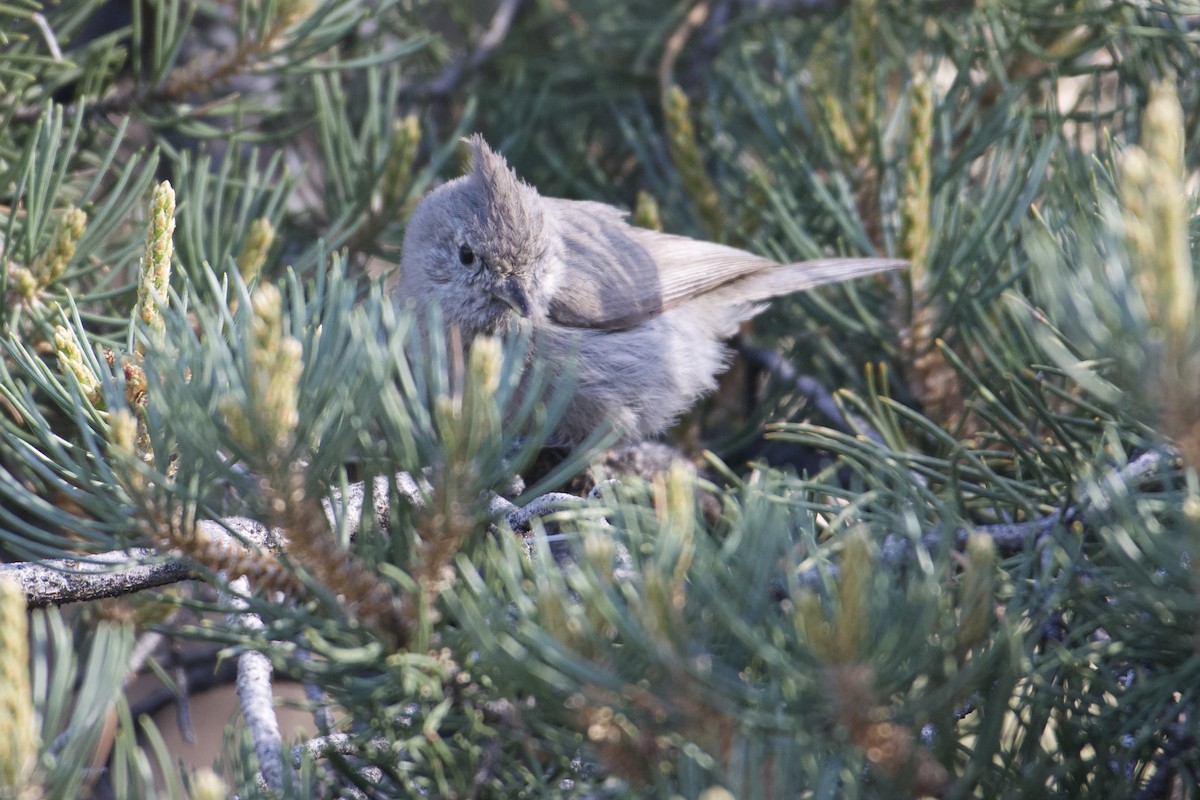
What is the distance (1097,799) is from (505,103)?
2447mm

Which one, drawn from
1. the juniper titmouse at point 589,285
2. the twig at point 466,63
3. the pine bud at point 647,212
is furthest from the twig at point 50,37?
the pine bud at point 647,212

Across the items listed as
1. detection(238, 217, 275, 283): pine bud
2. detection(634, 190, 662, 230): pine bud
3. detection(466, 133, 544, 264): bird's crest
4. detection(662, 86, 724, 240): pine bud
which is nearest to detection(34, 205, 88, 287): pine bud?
detection(238, 217, 275, 283): pine bud

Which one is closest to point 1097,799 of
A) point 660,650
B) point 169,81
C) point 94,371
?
point 660,650

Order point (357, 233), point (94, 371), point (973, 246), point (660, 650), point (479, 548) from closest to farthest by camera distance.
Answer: point (660, 650), point (479, 548), point (94, 371), point (973, 246), point (357, 233)

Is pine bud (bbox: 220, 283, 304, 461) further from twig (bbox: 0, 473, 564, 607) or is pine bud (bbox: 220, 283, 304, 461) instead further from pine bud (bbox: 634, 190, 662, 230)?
pine bud (bbox: 634, 190, 662, 230)

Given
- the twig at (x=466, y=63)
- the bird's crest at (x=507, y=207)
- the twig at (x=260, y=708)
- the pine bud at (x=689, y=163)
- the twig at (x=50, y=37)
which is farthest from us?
the twig at (x=466, y=63)

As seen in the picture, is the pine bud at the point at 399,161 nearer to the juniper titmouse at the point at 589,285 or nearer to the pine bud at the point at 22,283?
the juniper titmouse at the point at 589,285

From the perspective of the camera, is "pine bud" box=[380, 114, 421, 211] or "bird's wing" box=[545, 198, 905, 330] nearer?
"pine bud" box=[380, 114, 421, 211]

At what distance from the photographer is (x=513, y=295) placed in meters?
2.98

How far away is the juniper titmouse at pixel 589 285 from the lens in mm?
2920

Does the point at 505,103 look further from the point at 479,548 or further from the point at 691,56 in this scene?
the point at 479,548

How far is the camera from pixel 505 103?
9.87ft

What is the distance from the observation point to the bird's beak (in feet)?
9.73

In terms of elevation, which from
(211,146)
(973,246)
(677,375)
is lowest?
(677,375)
